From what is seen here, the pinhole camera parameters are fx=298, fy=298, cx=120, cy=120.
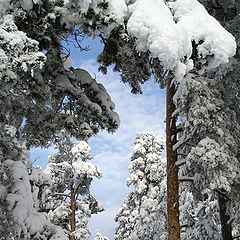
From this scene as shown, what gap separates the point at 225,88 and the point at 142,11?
5270 millimetres

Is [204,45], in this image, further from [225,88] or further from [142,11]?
[225,88]

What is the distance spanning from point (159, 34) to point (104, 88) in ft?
9.69

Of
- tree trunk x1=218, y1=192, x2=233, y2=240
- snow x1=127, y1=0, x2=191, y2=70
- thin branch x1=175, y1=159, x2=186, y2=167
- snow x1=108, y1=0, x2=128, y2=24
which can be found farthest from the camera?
tree trunk x1=218, y1=192, x2=233, y2=240

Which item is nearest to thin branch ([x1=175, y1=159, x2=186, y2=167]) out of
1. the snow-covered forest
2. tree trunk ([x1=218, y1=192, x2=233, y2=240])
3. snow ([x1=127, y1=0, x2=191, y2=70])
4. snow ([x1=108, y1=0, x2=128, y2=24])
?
the snow-covered forest

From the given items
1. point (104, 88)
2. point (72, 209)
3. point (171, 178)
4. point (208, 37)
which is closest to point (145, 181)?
point (72, 209)

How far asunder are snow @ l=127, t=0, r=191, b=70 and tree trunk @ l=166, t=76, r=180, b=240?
145 inches

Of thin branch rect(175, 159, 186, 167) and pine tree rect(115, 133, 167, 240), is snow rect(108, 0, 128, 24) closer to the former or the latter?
thin branch rect(175, 159, 186, 167)

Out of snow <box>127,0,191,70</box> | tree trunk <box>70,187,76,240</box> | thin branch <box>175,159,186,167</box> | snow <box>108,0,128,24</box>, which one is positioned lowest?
snow <box>127,0,191,70</box>

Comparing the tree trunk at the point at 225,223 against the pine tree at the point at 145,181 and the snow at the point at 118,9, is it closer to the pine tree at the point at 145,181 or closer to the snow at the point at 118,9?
the snow at the point at 118,9

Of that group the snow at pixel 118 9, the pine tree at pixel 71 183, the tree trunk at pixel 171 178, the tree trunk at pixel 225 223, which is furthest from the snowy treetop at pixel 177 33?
the pine tree at pixel 71 183

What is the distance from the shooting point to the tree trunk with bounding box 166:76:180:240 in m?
7.96

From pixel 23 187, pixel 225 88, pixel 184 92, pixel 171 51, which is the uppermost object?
pixel 225 88

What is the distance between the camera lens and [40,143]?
20.9 feet

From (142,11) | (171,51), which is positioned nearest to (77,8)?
(142,11)
